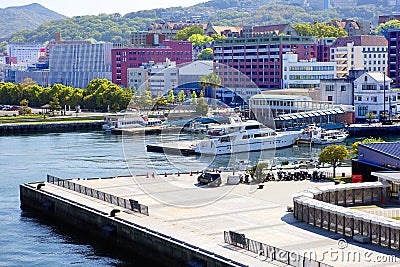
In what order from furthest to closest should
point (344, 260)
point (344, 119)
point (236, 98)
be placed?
point (236, 98) < point (344, 119) < point (344, 260)

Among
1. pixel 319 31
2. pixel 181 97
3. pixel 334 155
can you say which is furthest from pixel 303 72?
pixel 334 155

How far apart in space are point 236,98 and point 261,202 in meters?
49.7

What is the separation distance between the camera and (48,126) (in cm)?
6575

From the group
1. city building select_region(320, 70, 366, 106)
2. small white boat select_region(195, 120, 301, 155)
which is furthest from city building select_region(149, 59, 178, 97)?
small white boat select_region(195, 120, 301, 155)

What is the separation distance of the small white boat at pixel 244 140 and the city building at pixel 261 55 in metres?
28.2

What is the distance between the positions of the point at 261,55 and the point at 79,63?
38361 millimetres

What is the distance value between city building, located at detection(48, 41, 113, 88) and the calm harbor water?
5027 cm

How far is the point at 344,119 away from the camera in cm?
5941

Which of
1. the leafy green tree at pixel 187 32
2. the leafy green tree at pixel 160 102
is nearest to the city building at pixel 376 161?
the leafy green tree at pixel 160 102

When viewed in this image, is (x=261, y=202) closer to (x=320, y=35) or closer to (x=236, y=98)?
(x=236, y=98)

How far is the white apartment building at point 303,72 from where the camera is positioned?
244ft

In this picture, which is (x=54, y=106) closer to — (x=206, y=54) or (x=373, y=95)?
(x=373, y=95)

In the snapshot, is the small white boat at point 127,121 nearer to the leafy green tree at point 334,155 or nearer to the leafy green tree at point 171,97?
the leafy green tree at point 171,97

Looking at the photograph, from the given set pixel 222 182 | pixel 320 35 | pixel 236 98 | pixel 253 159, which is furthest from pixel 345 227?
pixel 320 35
